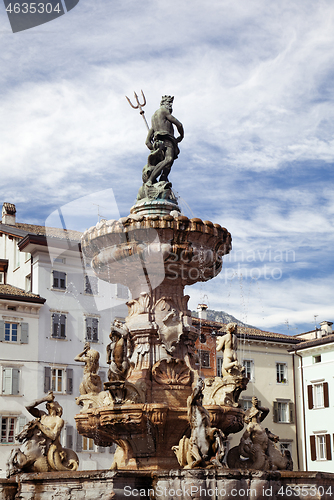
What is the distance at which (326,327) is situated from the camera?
181ft

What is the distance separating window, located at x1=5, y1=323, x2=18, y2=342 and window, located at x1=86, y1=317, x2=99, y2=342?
15.6 feet

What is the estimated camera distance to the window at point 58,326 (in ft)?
140

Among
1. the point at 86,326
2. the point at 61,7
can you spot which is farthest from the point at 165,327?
the point at 86,326

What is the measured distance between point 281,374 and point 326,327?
21.5 ft

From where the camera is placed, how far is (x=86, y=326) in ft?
145

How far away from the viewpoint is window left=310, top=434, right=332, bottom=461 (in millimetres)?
47125

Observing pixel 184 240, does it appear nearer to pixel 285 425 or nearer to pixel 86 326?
pixel 86 326

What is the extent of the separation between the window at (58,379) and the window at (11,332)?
2431 mm

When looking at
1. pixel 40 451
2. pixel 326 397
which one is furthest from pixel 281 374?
Answer: pixel 40 451

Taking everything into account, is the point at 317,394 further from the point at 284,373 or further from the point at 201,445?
the point at 201,445

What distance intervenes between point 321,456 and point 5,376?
21153 millimetres

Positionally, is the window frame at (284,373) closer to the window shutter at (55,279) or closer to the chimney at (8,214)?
the window shutter at (55,279)

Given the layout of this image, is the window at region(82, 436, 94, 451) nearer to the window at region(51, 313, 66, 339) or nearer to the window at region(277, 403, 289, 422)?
the window at region(51, 313, 66, 339)

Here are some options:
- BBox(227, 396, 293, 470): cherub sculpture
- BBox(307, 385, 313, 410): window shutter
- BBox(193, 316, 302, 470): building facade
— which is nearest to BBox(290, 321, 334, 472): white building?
BBox(307, 385, 313, 410): window shutter
